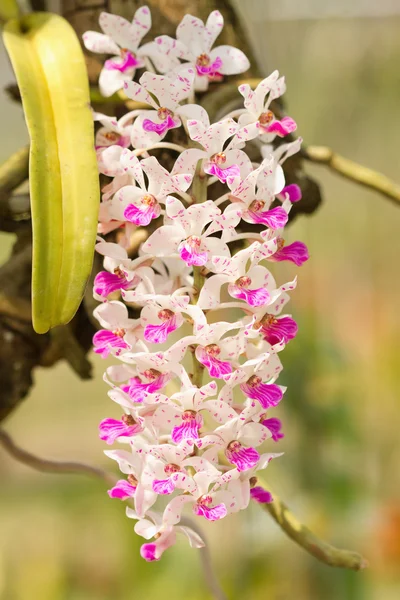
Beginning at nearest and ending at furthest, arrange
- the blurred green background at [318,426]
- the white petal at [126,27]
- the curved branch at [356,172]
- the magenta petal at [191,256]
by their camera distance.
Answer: the magenta petal at [191,256] < the white petal at [126,27] < the curved branch at [356,172] < the blurred green background at [318,426]

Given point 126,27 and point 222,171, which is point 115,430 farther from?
point 126,27

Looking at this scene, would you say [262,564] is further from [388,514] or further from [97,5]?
[97,5]

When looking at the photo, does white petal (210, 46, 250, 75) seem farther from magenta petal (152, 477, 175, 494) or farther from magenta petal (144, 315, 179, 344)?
magenta petal (152, 477, 175, 494)

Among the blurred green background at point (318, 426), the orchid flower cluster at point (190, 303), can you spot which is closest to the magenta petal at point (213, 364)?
the orchid flower cluster at point (190, 303)

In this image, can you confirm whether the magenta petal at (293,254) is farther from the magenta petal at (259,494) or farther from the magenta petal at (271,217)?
the magenta petal at (259,494)

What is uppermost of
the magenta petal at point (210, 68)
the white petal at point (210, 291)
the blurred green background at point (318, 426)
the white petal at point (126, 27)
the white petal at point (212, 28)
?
the white petal at point (212, 28)

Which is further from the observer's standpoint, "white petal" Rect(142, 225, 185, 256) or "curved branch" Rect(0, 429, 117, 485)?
"curved branch" Rect(0, 429, 117, 485)

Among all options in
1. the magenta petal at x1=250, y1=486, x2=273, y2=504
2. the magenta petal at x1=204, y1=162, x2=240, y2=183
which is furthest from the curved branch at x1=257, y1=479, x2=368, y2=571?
the magenta petal at x1=204, y1=162, x2=240, y2=183

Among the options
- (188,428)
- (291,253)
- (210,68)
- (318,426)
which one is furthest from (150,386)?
(318,426)
